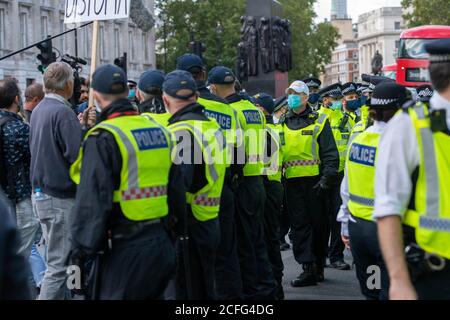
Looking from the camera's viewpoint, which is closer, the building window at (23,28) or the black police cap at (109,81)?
the black police cap at (109,81)

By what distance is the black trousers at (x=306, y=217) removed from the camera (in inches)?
412

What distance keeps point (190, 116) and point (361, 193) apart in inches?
51.3

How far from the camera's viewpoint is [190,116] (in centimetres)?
713

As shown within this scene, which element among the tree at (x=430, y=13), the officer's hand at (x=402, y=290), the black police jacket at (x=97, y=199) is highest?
the tree at (x=430, y=13)

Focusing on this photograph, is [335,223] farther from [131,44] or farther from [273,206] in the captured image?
[131,44]

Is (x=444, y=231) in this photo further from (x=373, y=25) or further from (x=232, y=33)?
(x=373, y=25)

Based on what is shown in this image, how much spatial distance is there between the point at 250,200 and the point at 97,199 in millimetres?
3138

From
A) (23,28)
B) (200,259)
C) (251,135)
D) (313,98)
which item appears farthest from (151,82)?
(23,28)

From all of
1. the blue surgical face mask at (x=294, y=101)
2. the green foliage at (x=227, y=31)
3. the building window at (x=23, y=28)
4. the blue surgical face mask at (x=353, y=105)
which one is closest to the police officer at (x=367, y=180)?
the blue surgical face mask at (x=294, y=101)

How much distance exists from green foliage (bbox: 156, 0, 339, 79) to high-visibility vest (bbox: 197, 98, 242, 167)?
180 ft

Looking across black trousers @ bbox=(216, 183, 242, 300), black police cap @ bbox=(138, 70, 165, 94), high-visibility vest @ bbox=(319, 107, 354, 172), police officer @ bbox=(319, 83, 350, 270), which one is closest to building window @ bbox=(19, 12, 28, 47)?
police officer @ bbox=(319, 83, 350, 270)

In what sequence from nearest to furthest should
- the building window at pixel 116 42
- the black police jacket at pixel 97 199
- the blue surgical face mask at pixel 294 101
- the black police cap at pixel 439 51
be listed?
the black police cap at pixel 439 51
the black police jacket at pixel 97 199
the blue surgical face mask at pixel 294 101
the building window at pixel 116 42

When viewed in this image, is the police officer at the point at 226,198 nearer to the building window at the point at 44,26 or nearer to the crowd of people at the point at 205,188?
the crowd of people at the point at 205,188

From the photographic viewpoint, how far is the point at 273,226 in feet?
31.3
